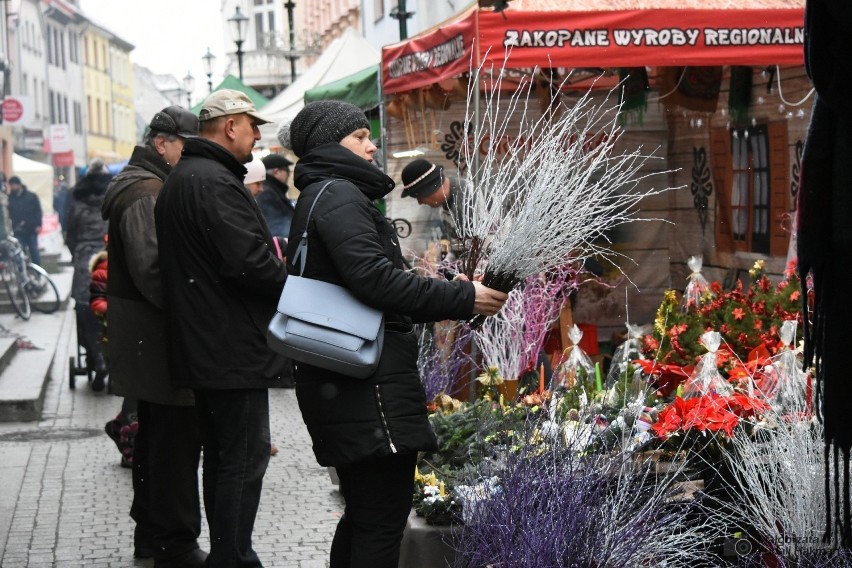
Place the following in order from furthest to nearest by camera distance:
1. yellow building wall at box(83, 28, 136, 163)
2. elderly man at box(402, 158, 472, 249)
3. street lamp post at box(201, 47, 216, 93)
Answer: yellow building wall at box(83, 28, 136, 163) < street lamp post at box(201, 47, 216, 93) < elderly man at box(402, 158, 472, 249)

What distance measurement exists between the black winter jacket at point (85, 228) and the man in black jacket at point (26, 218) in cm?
1125

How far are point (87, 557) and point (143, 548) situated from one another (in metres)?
0.33

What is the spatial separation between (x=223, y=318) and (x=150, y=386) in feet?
2.31

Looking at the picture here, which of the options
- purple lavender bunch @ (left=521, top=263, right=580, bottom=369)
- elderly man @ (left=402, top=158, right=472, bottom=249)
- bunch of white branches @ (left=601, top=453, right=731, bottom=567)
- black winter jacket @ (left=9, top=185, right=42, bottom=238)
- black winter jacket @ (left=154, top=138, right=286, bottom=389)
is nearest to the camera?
bunch of white branches @ (left=601, top=453, right=731, bottom=567)

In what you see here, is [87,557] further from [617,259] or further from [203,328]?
[617,259]

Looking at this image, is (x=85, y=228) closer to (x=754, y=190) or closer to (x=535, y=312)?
(x=754, y=190)

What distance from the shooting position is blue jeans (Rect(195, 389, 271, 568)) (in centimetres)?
461

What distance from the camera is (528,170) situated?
4.47m

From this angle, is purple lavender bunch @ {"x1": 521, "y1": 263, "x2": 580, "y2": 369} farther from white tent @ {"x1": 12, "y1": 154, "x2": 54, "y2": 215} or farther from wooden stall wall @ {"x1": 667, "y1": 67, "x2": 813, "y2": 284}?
white tent @ {"x1": 12, "y1": 154, "x2": 54, "y2": 215}

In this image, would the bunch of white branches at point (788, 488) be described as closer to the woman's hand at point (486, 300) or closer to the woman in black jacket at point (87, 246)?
the woman's hand at point (486, 300)

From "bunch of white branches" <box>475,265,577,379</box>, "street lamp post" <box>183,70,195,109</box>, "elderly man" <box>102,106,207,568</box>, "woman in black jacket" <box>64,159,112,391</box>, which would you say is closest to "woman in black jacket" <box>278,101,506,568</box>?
"elderly man" <box>102,106,207,568</box>

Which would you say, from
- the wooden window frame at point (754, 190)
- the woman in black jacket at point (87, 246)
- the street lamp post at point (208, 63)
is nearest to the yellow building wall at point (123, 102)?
the street lamp post at point (208, 63)

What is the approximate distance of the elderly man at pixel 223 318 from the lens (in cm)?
460

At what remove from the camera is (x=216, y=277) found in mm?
4668
